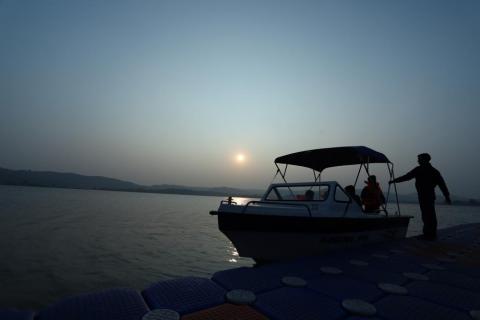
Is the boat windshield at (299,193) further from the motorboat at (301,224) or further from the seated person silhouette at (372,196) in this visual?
the seated person silhouette at (372,196)

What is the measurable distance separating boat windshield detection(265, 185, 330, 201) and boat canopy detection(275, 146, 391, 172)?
5.32ft

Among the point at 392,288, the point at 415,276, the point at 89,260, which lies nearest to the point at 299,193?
the point at 415,276

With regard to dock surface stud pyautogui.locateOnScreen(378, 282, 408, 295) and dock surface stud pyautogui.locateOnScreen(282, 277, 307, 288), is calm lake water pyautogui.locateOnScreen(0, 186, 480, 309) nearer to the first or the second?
dock surface stud pyautogui.locateOnScreen(282, 277, 307, 288)

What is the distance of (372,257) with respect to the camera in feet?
18.6

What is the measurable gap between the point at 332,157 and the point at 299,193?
2.57 metres

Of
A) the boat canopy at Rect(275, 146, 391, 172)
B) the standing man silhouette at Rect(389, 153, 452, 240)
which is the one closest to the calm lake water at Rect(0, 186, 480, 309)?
the boat canopy at Rect(275, 146, 391, 172)

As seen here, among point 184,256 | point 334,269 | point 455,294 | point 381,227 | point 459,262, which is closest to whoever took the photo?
point 455,294

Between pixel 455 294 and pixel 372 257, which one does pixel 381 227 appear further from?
pixel 455 294

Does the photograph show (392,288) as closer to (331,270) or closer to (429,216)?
(331,270)

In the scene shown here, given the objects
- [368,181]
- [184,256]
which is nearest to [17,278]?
[184,256]

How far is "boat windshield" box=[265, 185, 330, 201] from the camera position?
7.48 meters

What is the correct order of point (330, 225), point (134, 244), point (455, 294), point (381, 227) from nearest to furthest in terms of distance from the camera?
point (455, 294), point (330, 225), point (381, 227), point (134, 244)

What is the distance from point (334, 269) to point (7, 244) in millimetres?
17047

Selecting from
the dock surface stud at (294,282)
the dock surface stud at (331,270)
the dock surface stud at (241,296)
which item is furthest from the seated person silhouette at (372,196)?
the dock surface stud at (241,296)
